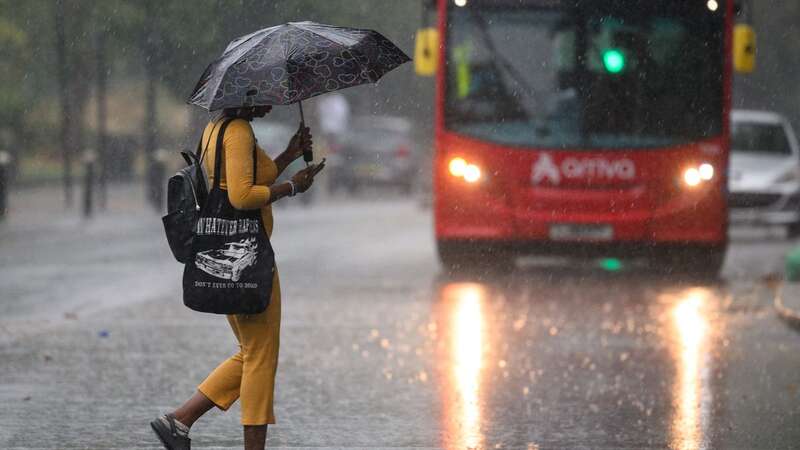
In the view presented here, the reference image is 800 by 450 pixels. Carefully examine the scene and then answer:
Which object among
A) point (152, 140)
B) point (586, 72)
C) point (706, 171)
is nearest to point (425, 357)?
point (706, 171)

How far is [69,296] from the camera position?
46.4 feet

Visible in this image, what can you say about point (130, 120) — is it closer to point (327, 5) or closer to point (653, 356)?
point (327, 5)

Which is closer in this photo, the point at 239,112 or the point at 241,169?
the point at 241,169

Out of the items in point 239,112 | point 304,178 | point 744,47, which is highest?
point 744,47

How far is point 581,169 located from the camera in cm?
1580

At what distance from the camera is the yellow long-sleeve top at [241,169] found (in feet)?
20.7

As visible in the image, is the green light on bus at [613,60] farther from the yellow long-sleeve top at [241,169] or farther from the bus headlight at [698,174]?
the yellow long-sleeve top at [241,169]

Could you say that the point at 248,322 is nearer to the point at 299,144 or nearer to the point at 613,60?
the point at 299,144

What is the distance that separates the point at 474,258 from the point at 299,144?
33.3 ft

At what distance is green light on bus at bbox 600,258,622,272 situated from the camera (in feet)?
57.3

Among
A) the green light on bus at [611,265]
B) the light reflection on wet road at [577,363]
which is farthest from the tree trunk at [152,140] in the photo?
the light reflection on wet road at [577,363]

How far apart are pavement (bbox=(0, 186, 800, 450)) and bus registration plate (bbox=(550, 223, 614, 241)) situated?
1.34 ft

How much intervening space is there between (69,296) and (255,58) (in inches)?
315

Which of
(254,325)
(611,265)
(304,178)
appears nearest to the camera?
(254,325)
